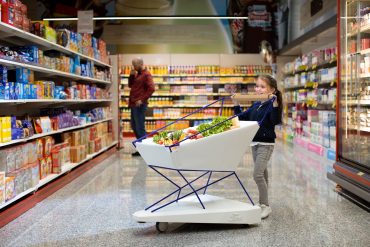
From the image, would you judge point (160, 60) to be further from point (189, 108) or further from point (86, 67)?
point (86, 67)

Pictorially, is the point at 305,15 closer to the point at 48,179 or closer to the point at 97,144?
the point at 97,144

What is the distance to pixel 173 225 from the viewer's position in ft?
13.5

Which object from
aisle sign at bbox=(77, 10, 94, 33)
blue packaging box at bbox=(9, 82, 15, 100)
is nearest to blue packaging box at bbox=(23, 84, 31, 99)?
blue packaging box at bbox=(9, 82, 15, 100)

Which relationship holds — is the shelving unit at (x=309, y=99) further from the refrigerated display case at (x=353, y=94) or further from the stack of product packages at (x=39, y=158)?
the stack of product packages at (x=39, y=158)

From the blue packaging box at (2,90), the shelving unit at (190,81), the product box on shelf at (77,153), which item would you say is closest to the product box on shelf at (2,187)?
the blue packaging box at (2,90)

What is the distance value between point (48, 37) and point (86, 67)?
2111 mm

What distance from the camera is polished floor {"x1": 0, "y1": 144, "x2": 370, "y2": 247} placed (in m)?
3.66

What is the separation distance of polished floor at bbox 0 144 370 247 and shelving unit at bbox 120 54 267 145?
6.94 m

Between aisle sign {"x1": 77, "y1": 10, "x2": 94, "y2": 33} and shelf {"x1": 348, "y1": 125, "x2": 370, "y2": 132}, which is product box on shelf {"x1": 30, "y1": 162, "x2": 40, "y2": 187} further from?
aisle sign {"x1": 77, "y1": 10, "x2": 94, "y2": 33}

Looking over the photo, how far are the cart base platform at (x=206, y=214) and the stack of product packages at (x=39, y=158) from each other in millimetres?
1572

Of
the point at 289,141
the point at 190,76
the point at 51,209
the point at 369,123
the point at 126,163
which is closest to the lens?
the point at 51,209

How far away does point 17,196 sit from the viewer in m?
4.83

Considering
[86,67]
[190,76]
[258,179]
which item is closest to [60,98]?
[86,67]

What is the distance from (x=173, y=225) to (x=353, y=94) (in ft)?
8.91
